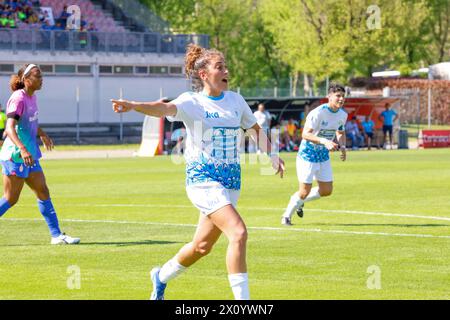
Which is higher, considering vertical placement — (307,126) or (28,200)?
(307,126)

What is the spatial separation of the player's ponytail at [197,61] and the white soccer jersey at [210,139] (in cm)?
21

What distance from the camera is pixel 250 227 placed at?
17.5 meters

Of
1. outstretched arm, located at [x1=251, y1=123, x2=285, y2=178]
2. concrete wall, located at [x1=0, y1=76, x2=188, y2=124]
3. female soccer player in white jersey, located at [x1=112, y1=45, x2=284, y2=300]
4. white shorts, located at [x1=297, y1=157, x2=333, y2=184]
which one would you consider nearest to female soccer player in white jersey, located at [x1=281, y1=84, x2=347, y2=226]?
white shorts, located at [x1=297, y1=157, x2=333, y2=184]

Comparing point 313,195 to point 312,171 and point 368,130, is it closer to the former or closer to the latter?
point 312,171

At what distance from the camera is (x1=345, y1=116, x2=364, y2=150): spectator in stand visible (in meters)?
50.8

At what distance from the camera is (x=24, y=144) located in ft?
48.3

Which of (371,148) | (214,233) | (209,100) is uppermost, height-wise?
(209,100)

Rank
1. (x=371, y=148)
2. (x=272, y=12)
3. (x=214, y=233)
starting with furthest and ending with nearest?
1. (x=272, y=12)
2. (x=371, y=148)
3. (x=214, y=233)

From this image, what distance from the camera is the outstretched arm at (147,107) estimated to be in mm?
9031

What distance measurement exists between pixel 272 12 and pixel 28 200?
60189 mm

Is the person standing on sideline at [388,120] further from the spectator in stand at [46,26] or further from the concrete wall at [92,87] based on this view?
the spectator in stand at [46,26]

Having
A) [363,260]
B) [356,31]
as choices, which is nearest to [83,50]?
[356,31]

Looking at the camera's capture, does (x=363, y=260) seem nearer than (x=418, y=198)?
Yes

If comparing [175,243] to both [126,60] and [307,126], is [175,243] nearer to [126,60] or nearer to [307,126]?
[307,126]
